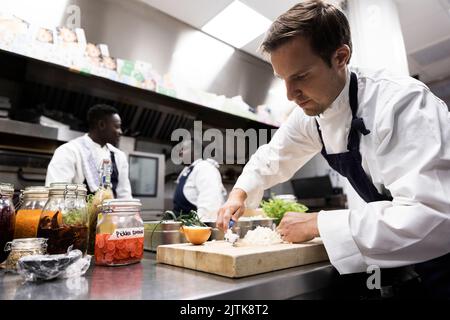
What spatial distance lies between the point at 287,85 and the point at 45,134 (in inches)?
81.9

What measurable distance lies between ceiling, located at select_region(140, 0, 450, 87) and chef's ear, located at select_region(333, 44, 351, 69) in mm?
2118

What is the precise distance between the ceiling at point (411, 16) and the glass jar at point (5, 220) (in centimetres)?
264

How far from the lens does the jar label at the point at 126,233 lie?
0.77m

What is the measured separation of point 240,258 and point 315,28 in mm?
735

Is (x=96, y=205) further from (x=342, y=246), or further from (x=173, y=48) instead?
(x=173, y=48)

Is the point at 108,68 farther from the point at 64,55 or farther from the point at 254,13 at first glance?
the point at 254,13

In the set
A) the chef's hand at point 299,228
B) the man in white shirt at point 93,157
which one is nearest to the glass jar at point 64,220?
the chef's hand at point 299,228

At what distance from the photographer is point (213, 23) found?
319 centimetres

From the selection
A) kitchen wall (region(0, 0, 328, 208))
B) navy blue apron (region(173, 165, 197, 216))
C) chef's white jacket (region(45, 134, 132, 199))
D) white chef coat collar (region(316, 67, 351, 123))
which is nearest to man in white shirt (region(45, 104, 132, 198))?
chef's white jacket (region(45, 134, 132, 199))

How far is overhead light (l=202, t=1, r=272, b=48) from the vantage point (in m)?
2.97

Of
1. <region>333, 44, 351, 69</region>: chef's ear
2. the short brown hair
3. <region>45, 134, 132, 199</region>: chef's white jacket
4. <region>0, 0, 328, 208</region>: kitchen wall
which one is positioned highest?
<region>0, 0, 328, 208</region>: kitchen wall

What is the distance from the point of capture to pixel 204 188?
245 cm

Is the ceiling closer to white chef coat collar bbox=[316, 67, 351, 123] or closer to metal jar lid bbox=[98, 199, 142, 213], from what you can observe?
white chef coat collar bbox=[316, 67, 351, 123]
